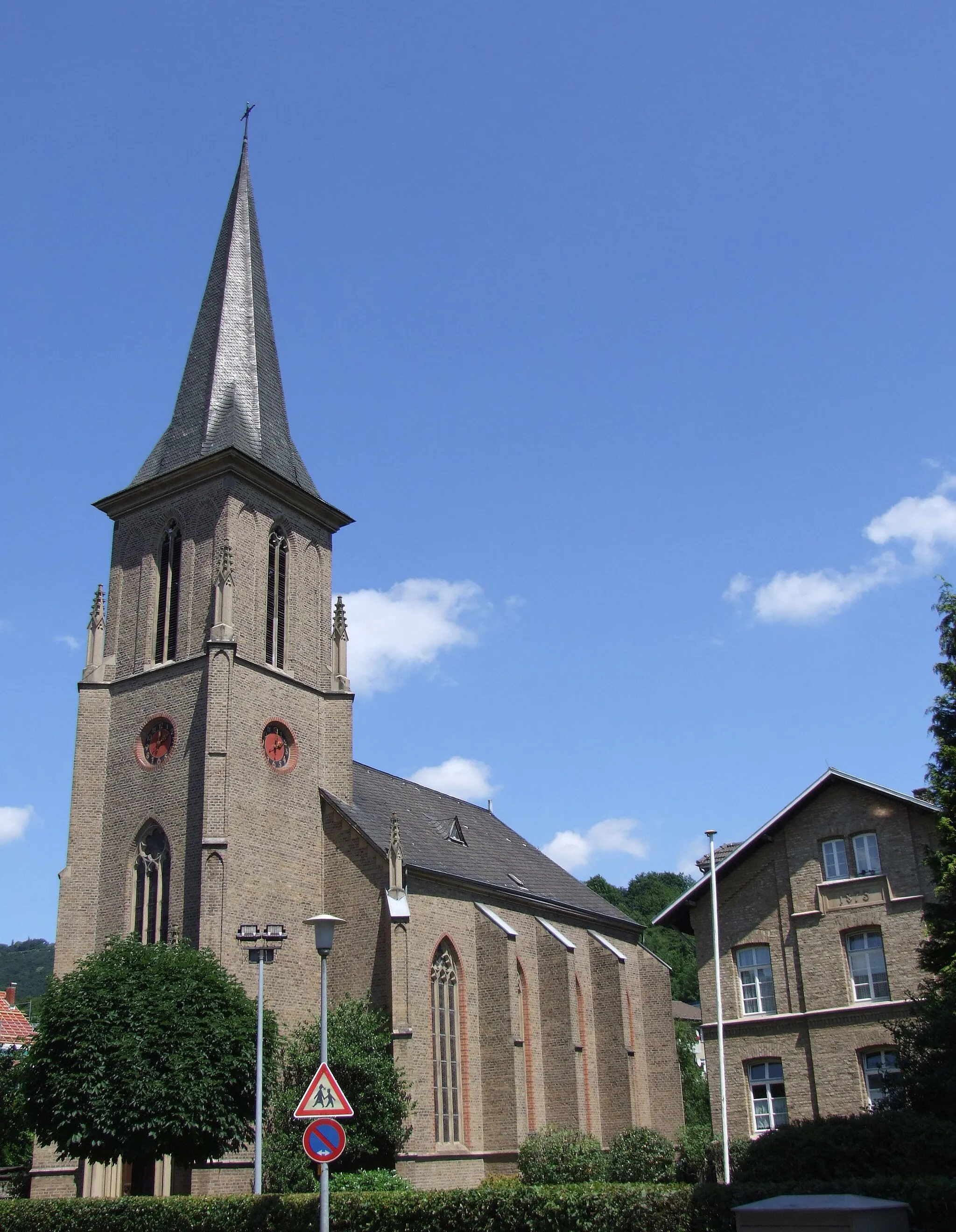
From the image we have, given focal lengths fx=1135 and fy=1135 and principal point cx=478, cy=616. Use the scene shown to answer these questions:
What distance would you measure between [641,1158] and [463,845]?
13838 mm

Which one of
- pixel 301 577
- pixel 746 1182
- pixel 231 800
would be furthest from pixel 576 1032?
pixel 746 1182

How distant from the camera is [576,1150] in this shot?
30.4 meters

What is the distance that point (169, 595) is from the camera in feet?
114

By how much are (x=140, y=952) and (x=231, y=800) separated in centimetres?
551

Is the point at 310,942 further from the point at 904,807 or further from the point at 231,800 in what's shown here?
the point at 904,807

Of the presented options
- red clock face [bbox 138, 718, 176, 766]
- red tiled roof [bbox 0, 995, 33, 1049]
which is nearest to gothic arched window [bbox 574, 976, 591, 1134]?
red clock face [bbox 138, 718, 176, 766]

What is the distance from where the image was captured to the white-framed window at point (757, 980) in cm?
2934

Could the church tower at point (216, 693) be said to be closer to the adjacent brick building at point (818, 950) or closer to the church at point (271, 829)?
the church at point (271, 829)

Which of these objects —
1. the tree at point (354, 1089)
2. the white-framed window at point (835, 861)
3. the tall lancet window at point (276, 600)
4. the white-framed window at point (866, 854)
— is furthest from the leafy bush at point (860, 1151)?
the tall lancet window at point (276, 600)

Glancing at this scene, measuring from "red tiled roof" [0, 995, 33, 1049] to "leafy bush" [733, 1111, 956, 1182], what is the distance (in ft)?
116

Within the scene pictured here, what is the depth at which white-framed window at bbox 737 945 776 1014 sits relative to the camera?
29344 mm

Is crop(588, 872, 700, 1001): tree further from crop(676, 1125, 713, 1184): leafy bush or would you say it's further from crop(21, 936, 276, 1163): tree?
crop(21, 936, 276, 1163): tree

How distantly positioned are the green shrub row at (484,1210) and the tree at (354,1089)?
6.45m

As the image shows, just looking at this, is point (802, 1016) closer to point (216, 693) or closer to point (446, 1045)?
point (446, 1045)
